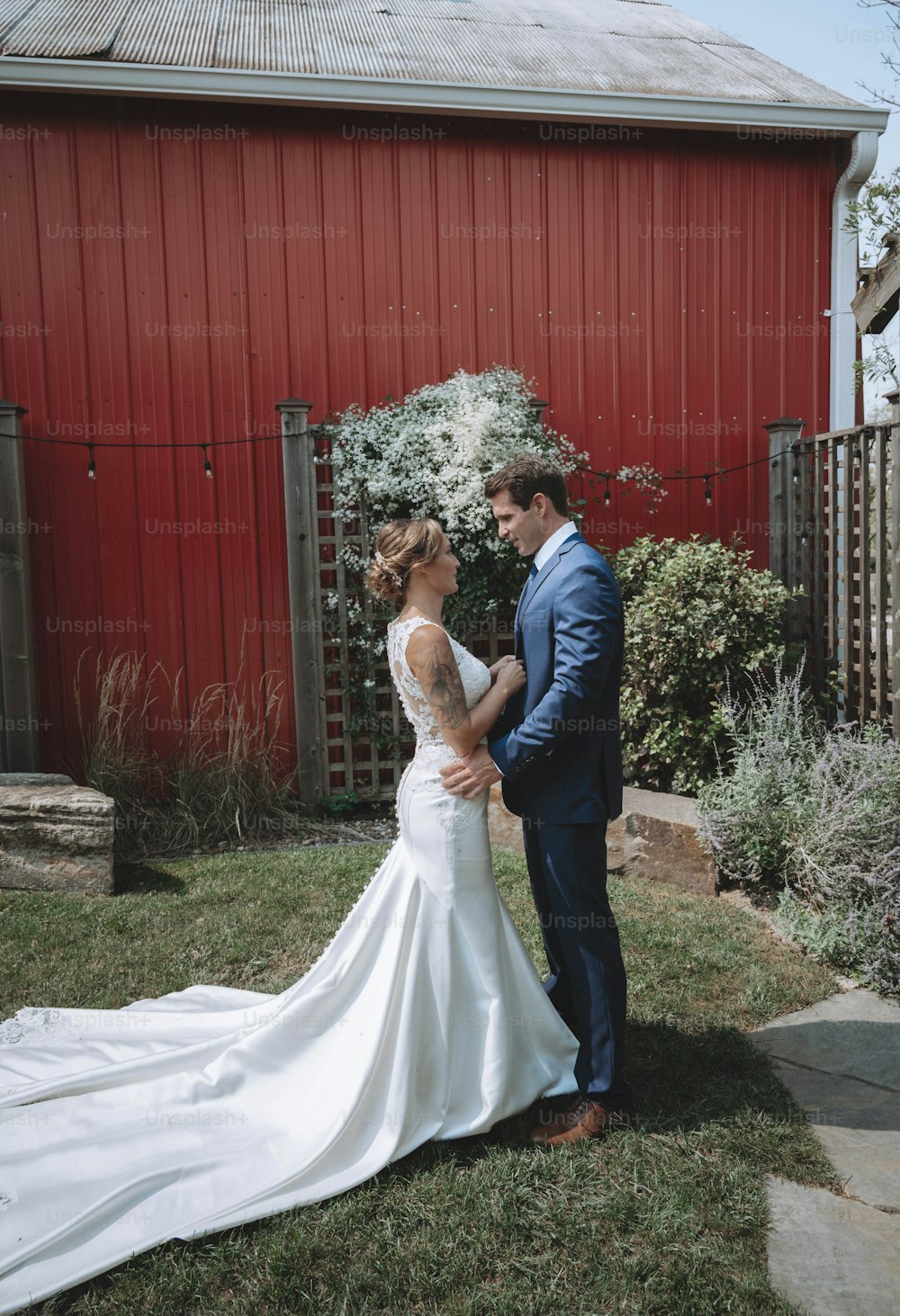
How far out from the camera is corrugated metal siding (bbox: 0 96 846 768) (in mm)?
6750

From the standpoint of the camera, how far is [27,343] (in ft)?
22.0

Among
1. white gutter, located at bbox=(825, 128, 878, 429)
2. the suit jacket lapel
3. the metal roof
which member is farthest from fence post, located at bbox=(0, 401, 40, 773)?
white gutter, located at bbox=(825, 128, 878, 429)

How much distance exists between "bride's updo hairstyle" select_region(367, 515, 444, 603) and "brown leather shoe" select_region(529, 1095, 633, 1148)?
1.66 m

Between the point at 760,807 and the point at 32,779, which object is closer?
the point at 760,807

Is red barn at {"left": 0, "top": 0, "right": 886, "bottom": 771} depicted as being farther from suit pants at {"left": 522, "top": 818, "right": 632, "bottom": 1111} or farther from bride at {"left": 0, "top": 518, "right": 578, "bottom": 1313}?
suit pants at {"left": 522, "top": 818, "right": 632, "bottom": 1111}

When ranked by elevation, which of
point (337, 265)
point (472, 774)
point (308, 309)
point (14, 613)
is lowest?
point (472, 774)

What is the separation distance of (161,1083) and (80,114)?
6.45m

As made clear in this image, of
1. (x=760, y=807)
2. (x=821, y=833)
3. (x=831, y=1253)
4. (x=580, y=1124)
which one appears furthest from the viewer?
(x=760, y=807)

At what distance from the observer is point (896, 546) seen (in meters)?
5.30

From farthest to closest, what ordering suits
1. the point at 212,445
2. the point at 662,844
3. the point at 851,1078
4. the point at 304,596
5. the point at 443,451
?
the point at 212,445
the point at 304,596
the point at 443,451
the point at 662,844
the point at 851,1078

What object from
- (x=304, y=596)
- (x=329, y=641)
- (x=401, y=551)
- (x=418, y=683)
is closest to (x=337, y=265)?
(x=304, y=596)

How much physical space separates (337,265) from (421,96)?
1.26m

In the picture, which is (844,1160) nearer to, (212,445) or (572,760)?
(572,760)

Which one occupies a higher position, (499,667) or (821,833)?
(499,667)
